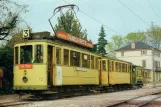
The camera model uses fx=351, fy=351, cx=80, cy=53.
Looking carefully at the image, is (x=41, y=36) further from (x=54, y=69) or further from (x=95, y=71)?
(x=95, y=71)

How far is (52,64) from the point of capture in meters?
18.7

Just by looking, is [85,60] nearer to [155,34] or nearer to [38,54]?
[38,54]

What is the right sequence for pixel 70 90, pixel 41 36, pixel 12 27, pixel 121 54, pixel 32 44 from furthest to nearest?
pixel 121 54, pixel 12 27, pixel 70 90, pixel 41 36, pixel 32 44

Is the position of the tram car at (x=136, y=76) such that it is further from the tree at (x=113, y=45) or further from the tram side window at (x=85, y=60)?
the tree at (x=113, y=45)

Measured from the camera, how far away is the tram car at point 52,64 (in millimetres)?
18172

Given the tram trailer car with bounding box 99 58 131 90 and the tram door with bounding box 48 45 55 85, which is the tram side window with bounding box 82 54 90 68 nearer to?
the tram trailer car with bounding box 99 58 131 90

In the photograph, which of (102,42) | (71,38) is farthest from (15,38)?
(102,42)

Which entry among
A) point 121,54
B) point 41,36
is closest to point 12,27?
point 41,36

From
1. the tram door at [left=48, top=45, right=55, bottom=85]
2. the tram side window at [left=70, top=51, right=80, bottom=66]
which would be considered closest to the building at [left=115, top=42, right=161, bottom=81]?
the tram side window at [left=70, top=51, right=80, bottom=66]

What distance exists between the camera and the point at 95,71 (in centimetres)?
2530

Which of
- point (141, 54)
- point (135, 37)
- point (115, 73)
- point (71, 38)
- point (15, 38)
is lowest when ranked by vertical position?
point (115, 73)

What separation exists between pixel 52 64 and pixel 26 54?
1.52 metres

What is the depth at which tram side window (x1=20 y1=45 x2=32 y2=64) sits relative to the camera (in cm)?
1858

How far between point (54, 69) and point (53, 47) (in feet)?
3.87
